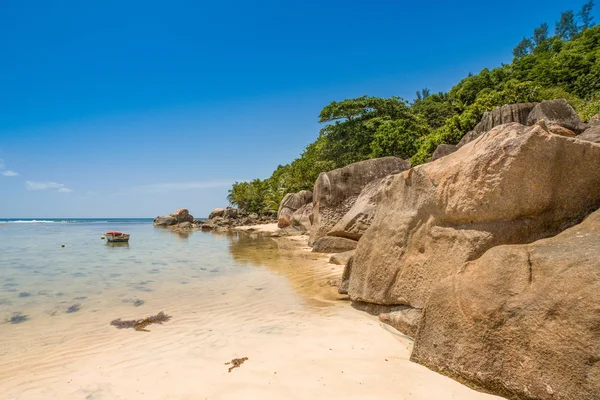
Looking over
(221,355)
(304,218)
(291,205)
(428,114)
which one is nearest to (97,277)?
(221,355)

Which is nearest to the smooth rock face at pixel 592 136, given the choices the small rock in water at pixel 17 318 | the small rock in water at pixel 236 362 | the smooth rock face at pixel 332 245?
the small rock in water at pixel 236 362

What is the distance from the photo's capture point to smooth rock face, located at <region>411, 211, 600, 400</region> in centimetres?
268

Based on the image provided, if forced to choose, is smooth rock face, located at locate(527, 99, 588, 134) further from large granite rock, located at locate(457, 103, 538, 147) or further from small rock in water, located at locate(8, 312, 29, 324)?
small rock in water, located at locate(8, 312, 29, 324)

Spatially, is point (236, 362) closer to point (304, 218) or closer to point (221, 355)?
point (221, 355)

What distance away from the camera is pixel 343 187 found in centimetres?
1568

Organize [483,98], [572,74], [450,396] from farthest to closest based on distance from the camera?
[572,74]
[483,98]
[450,396]

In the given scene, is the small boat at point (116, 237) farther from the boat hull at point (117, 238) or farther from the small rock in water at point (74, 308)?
the small rock in water at point (74, 308)

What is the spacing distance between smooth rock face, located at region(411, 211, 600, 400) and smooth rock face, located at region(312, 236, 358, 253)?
33.2 feet

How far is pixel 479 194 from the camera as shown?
4.31 metres

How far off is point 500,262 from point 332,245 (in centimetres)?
1130

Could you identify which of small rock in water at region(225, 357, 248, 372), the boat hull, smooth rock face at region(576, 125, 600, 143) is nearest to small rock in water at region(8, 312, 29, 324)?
small rock in water at region(225, 357, 248, 372)

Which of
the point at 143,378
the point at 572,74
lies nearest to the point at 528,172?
the point at 143,378

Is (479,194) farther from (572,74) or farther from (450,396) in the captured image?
(572,74)

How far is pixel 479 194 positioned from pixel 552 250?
115cm
